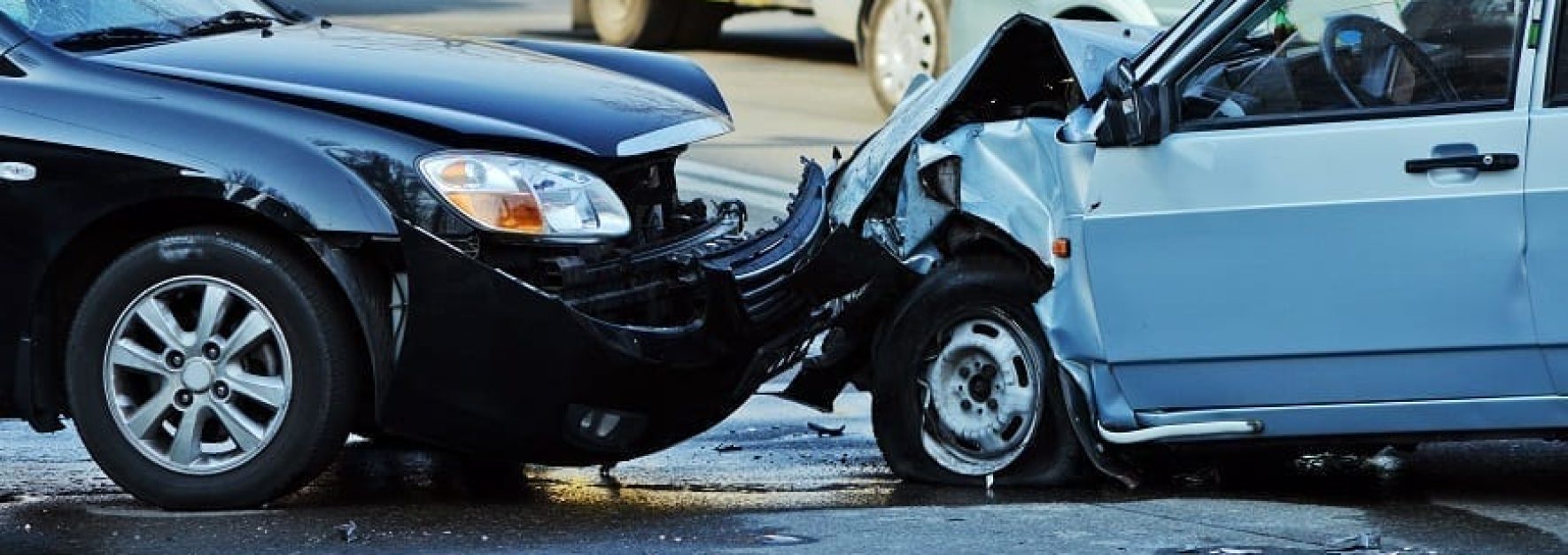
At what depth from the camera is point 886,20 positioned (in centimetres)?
1546

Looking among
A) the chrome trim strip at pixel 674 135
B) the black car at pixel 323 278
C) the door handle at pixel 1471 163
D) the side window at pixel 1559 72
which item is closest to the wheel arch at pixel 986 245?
the black car at pixel 323 278

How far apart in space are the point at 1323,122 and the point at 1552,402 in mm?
784

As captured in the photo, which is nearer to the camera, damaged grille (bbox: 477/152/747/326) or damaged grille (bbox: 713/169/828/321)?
damaged grille (bbox: 477/152/747/326)

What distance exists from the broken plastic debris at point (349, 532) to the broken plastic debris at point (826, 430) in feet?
6.41

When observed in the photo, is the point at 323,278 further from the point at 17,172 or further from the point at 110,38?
the point at 110,38

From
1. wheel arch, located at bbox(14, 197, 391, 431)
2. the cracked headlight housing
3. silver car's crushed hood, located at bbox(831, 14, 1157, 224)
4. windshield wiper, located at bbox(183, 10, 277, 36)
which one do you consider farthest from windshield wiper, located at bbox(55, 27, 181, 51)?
silver car's crushed hood, located at bbox(831, 14, 1157, 224)

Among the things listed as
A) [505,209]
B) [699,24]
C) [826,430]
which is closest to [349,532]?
[505,209]

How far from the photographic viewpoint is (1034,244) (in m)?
6.58

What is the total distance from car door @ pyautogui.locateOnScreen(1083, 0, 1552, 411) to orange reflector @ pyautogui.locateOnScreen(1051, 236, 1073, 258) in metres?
0.06

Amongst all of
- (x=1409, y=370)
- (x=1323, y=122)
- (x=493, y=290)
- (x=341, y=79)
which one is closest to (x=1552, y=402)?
(x=1409, y=370)

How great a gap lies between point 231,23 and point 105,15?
0.49 metres

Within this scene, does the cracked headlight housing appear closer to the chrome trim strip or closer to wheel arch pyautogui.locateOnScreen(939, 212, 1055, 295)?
the chrome trim strip

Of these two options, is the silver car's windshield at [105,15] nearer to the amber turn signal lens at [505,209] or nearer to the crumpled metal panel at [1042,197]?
the amber turn signal lens at [505,209]

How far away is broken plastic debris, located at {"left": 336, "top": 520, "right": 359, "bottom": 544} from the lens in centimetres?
614
